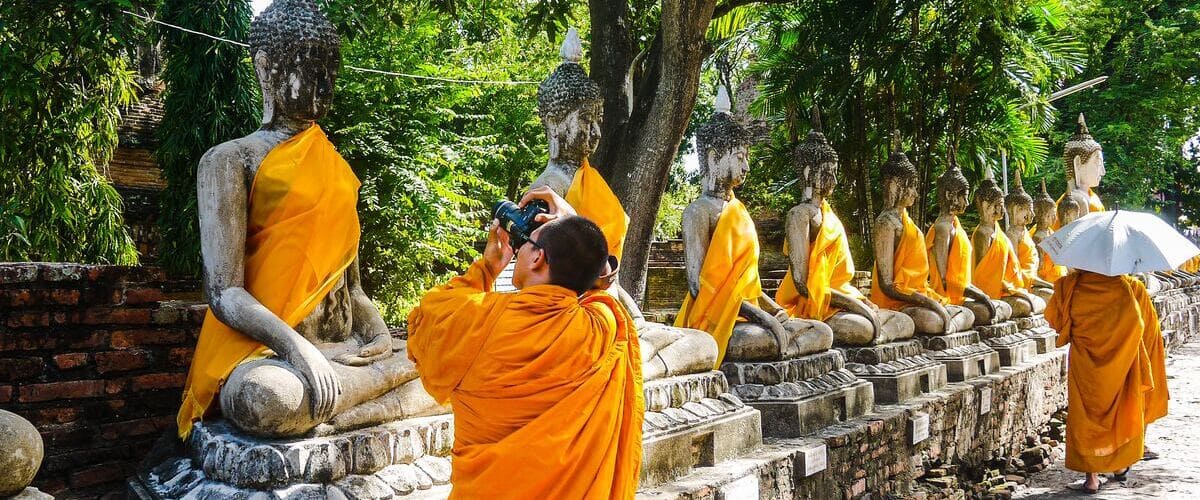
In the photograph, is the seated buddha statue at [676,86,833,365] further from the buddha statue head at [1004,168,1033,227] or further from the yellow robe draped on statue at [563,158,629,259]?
the buddha statue head at [1004,168,1033,227]

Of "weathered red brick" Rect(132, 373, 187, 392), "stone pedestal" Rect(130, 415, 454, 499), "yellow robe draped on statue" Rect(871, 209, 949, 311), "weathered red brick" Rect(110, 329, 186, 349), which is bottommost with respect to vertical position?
"stone pedestal" Rect(130, 415, 454, 499)

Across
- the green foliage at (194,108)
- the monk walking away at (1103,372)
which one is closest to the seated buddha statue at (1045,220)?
the monk walking away at (1103,372)

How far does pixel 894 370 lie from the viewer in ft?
21.3

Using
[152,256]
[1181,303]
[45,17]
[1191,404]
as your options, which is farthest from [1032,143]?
[152,256]

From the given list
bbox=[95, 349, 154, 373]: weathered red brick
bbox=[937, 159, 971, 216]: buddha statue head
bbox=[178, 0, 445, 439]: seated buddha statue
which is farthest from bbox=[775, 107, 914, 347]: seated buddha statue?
bbox=[95, 349, 154, 373]: weathered red brick

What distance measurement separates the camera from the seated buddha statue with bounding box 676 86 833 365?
508 centimetres

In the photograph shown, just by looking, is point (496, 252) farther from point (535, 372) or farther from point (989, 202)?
point (989, 202)

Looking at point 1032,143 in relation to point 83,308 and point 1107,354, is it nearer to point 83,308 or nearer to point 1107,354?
point 1107,354

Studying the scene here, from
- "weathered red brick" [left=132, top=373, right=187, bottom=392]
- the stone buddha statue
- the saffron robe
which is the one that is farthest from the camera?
the stone buddha statue

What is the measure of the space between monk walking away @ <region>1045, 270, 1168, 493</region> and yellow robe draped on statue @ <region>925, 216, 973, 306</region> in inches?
60.8

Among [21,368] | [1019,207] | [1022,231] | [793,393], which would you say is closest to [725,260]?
[793,393]

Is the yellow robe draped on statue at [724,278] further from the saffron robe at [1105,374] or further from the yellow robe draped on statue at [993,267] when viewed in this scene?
the yellow robe draped on statue at [993,267]

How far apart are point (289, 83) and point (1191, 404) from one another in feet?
34.8

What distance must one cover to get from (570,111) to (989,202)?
6604 mm
